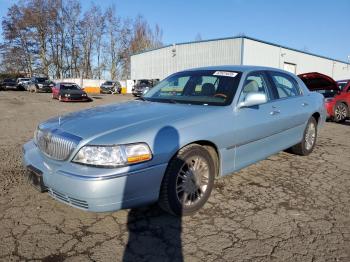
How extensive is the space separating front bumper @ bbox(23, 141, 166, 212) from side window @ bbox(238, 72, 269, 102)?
5.50 feet

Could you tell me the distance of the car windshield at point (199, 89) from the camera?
4152 millimetres

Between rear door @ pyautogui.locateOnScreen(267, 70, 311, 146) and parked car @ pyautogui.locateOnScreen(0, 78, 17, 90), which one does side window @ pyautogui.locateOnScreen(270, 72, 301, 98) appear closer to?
rear door @ pyautogui.locateOnScreen(267, 70, 311, 146)

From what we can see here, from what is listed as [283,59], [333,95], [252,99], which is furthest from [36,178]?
[283,59]

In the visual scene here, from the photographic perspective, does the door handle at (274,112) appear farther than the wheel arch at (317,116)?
No

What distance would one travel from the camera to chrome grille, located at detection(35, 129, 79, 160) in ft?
10.1

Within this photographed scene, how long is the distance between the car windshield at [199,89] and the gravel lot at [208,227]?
3.94 feet

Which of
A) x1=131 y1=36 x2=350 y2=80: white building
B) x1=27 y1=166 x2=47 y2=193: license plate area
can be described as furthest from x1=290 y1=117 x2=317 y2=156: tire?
x1=131 y1=36 x2=350 y2=80: white building

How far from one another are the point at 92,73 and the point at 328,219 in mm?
62941

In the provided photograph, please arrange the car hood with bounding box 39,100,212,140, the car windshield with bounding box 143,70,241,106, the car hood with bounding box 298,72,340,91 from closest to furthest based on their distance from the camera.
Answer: the car hood with bounding box 39,100,212,140 → the car windshield with bounding box 143,70,241,106 → the car hood with bounding box 298,72,340,91

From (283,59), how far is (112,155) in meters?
32.9

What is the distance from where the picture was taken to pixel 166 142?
3150 millimetres

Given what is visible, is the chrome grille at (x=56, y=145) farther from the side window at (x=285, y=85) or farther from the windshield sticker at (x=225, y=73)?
the side window at (x=285, y=85)

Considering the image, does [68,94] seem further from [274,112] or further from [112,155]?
[112,155]

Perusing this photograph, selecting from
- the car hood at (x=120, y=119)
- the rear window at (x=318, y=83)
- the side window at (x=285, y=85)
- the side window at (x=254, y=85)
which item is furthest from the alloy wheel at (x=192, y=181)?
the rear window at (x=318, y=83)
